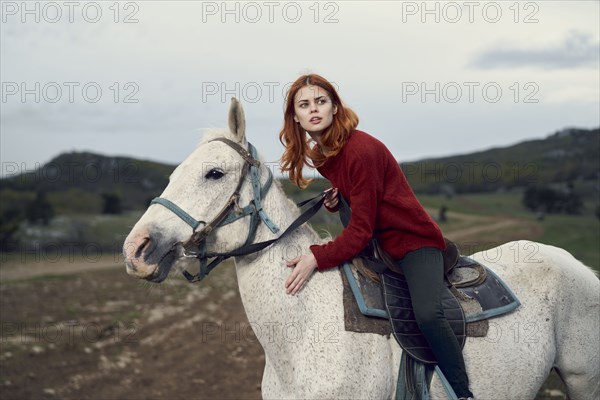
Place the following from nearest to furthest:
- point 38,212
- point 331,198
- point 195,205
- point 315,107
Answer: point 195,205 → point 315,107 → point 331,198 → point 38,212

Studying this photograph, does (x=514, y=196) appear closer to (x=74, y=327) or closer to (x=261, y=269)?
(x=74, y=327)

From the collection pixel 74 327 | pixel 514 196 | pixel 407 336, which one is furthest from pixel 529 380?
pixel 514 196

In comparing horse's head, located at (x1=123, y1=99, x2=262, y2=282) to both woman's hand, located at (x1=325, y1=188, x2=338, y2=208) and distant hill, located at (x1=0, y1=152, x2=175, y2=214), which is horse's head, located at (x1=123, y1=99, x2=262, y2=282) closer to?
woman's hand, located at (x1=325, y1=188, x2=338, y2=208)

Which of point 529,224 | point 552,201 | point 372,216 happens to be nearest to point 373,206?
point 372,216

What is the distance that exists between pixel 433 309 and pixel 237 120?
1.82 metres

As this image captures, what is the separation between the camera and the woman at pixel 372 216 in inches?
157

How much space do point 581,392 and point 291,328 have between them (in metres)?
2.53

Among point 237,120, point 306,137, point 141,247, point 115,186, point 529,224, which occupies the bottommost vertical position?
point 115,186

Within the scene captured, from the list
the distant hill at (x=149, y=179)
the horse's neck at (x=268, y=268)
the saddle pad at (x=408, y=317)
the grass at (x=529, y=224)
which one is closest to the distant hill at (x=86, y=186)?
the distant hill at (x=149, y=179)

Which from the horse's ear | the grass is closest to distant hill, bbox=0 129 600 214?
the grass

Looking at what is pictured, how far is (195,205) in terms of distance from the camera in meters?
3.91

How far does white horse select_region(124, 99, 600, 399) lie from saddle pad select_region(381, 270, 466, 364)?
0.36 ft

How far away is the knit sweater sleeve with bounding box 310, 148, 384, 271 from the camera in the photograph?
3.96 m

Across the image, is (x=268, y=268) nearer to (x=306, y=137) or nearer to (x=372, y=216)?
(x=372, y=216)
